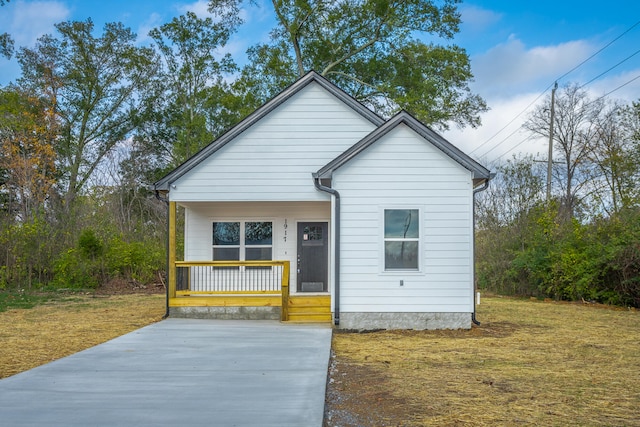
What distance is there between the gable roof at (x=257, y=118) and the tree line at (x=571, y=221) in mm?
8298

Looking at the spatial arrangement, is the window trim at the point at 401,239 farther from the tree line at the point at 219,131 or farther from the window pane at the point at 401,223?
the tree line at the point at 219,131

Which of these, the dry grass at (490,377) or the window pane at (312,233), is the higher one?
the window pane at (312,233)

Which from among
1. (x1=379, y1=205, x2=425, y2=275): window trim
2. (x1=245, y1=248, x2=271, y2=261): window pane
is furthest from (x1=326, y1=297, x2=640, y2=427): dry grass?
(x1=245, y1=248, x2=271, y2=261): window pane

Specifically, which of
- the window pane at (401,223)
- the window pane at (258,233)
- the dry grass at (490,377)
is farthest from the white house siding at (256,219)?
the dry grass at (490,377)

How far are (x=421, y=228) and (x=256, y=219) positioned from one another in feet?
16.6

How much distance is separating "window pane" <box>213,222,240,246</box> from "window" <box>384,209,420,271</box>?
4891 millimetres

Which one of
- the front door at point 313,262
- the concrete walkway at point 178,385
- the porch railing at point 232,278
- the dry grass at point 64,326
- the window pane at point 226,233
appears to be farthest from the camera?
the window pane at point 226,233

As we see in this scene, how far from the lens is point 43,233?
21344mm

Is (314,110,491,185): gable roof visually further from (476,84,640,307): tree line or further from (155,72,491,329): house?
(476,84,640,307): tree line

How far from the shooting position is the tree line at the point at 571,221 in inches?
678

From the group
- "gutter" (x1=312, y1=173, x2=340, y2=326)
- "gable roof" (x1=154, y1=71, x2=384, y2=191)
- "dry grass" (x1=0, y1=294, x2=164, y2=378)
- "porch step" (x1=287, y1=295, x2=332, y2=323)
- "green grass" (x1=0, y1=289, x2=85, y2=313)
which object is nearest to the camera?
"dry grass" (x1=0, y1=294, x2=164, y2=378)

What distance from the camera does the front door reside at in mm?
15242

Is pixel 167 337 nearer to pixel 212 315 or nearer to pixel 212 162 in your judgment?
pixel 212 315

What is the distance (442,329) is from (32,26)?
27.1 metres
